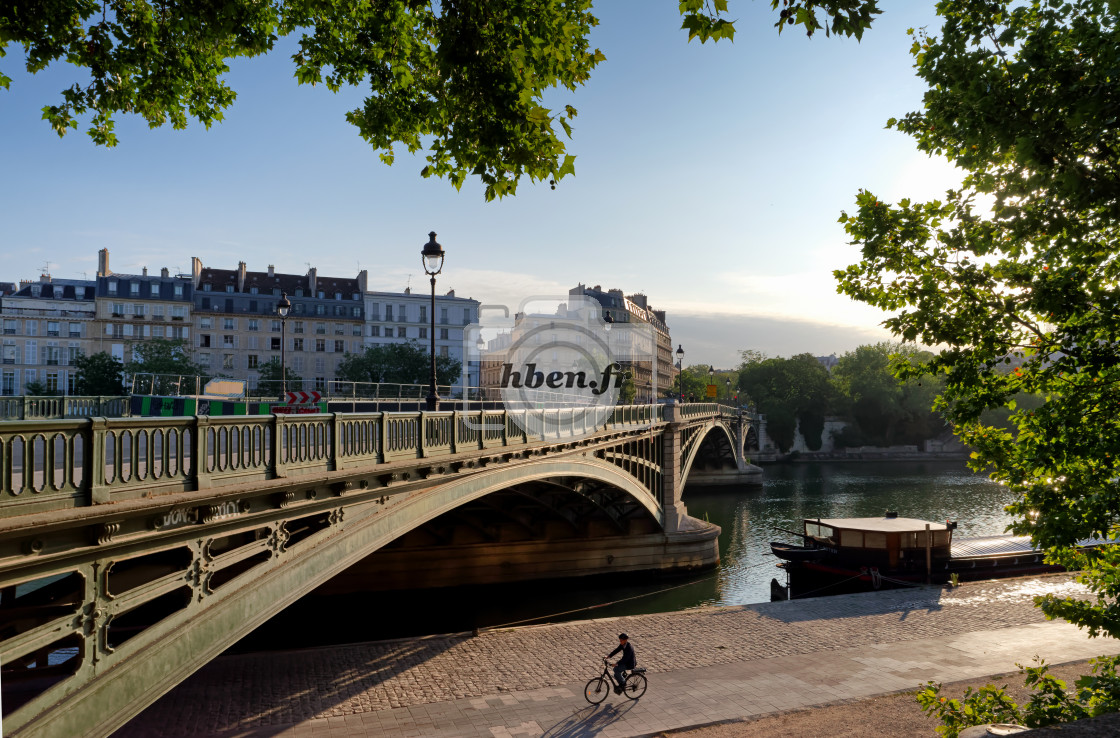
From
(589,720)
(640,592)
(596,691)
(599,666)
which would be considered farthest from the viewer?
(640,592)

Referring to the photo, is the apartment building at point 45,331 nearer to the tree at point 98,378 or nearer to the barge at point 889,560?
the tree at point 98,378

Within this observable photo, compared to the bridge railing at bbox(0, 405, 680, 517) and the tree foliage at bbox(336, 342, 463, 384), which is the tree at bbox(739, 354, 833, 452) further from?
the bridge railing at bbox(0, 405, 680, 517)

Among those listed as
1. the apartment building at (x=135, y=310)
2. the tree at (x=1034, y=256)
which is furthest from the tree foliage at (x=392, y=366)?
the tree at (x=1034, y=256)

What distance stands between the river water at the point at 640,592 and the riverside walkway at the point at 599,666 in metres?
5.23

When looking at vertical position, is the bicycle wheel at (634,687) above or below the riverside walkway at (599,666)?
above

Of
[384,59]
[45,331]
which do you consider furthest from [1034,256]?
[45,331]

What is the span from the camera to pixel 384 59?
30.5 ft

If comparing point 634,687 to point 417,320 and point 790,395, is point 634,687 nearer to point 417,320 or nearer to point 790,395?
point 417,320

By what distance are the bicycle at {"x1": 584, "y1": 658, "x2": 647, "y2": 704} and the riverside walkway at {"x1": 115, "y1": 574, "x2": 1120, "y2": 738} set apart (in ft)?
0.72

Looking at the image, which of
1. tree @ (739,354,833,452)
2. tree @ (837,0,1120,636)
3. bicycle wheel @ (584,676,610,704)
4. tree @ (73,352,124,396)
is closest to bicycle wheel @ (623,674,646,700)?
bicycle wheel @ (584,676,610,704)

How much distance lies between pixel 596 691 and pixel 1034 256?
1028 centimetres

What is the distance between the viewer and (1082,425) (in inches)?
336

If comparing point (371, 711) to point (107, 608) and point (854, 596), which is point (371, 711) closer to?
point (107, 608)

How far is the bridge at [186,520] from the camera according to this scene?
5973 millimetres
